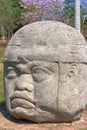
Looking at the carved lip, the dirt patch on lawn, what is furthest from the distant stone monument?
the dirt patch on lawn

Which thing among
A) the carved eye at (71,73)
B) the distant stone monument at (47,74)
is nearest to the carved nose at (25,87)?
the distant stone monument at (47,74)

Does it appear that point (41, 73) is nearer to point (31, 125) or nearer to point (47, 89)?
point (47, 89)

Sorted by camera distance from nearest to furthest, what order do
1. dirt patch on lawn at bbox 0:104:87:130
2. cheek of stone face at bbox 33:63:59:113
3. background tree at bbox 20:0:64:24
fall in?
cheek of stone face at bbox 33:63:59:113 → dirt patch on lawn at bbox 0:104:87:130 → background tree at bbox 20:0:64:24

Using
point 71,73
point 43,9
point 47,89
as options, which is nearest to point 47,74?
point 47,89

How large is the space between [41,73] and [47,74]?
4.0 inches

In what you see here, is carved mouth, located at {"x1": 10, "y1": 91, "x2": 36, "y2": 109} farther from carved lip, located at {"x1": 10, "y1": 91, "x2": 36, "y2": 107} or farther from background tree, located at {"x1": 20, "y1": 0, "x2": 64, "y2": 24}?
background tree, located at {"x1": 20, "y1": 0, "x2": 64, "y2": 24}

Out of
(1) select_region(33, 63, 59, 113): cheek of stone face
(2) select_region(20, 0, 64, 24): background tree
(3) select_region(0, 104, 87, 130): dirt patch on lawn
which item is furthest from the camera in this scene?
(2) select_region(20, 0, 64, 24): background tree

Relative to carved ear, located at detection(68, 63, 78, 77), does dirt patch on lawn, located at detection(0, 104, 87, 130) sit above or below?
below

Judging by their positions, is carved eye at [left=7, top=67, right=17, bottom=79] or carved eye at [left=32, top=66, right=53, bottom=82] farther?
carved eye at [left=7, top=67, right=17, bottom=79]

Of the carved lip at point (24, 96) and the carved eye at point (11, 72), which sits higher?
the carved eye at point (11, 72)

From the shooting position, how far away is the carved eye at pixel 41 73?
6.34 m

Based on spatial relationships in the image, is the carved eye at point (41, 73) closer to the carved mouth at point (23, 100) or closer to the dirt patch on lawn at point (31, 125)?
the carved mouth at point (23, 100)

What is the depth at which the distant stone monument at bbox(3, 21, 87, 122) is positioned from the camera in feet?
20.7

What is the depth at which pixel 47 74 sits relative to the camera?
6352mm
